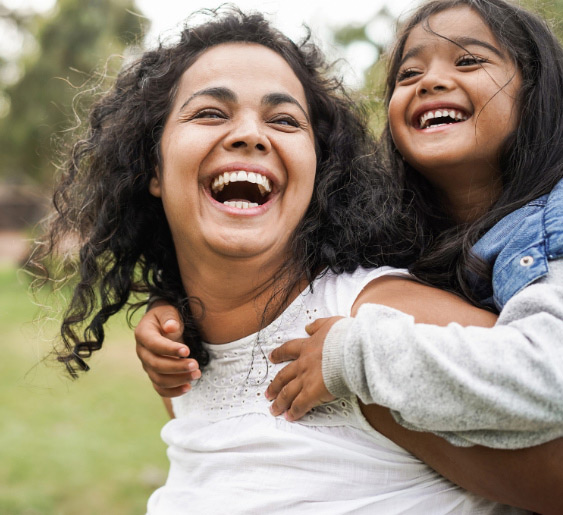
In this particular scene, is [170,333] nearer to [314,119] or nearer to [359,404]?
[359,404]

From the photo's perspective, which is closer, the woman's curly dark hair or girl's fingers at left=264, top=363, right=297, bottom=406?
girl's fingers at left=264, top=363, right=297, bottom=406

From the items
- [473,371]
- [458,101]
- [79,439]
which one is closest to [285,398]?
[473,371]

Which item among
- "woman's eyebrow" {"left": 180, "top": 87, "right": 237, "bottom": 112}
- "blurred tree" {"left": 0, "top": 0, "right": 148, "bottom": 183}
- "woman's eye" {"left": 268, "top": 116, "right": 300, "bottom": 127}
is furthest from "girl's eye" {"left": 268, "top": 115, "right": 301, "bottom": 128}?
"blurred tree" {"left": 0, "top": 0, "right": 148, "bottom": 183}

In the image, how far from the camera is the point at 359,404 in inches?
69.4

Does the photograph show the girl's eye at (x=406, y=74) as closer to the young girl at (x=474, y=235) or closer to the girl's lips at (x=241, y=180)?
the young girl at (x=474, y=235)

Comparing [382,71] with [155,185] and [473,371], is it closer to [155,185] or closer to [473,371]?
[155,185]

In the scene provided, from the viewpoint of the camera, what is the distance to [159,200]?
99.3 inches

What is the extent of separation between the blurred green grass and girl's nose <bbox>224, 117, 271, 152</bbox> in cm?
105

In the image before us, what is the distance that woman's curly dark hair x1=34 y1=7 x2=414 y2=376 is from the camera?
2.20 meters

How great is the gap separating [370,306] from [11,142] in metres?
17.0

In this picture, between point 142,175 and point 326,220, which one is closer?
point 326,220

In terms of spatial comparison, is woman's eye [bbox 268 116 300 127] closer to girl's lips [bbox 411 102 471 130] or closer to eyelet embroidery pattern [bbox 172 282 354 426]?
girl's lips [bbox 411 102 471 130]

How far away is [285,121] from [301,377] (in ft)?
2.75

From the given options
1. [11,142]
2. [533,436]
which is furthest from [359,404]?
[11,142]
